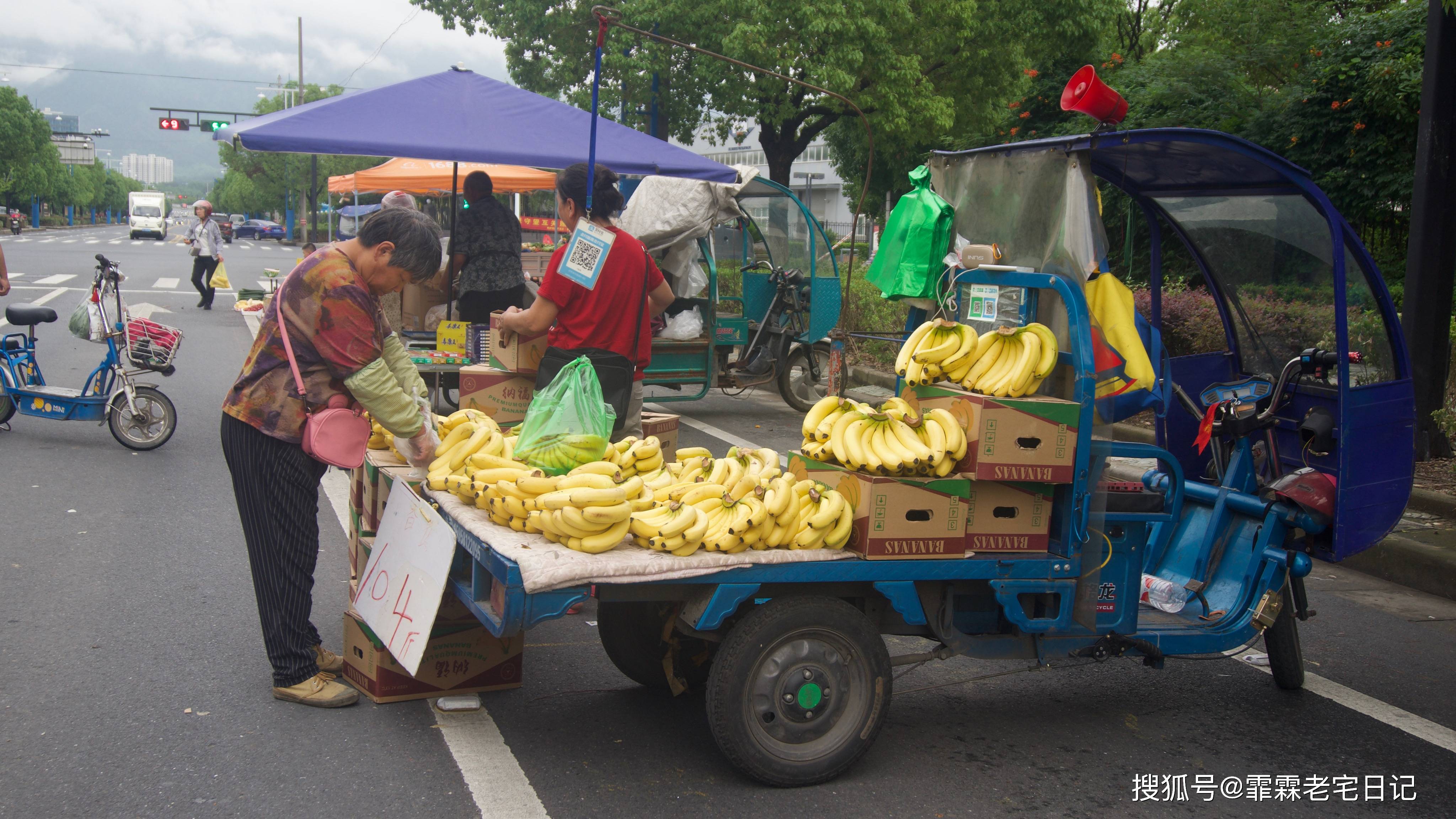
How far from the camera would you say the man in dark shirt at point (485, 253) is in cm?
845

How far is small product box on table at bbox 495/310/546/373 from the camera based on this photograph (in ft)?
20.4

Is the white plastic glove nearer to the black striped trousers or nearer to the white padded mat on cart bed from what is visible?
the black striped trousers

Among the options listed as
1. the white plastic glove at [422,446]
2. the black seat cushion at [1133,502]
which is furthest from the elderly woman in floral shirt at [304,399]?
the black seat cushion at [1133,502]

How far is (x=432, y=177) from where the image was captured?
1429 cm

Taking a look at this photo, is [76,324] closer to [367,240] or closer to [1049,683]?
[367,240]

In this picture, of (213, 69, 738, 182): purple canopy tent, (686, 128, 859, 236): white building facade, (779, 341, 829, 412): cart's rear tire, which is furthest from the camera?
(686, 128, 859, 236): white building facade

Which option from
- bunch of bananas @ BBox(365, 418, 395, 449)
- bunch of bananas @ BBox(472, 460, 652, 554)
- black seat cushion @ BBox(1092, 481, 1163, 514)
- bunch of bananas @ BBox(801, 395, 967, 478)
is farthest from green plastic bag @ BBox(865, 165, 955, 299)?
bunch of bananas @ BBox(365, 418, 395, 449)

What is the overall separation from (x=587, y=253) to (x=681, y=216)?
5.13m

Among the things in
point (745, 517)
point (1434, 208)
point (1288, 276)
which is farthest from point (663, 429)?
point (1434, 208)

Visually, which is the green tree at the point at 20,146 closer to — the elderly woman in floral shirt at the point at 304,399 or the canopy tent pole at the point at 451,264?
the canopy tent pole at the point at 451,264

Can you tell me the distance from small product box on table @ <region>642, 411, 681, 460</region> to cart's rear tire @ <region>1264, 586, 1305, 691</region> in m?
3.03

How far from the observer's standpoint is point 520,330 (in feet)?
16.3

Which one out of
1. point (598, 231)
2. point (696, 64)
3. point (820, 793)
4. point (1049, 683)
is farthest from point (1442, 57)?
point (696, 64)

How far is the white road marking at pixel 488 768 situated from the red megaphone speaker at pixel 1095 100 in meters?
2.87
